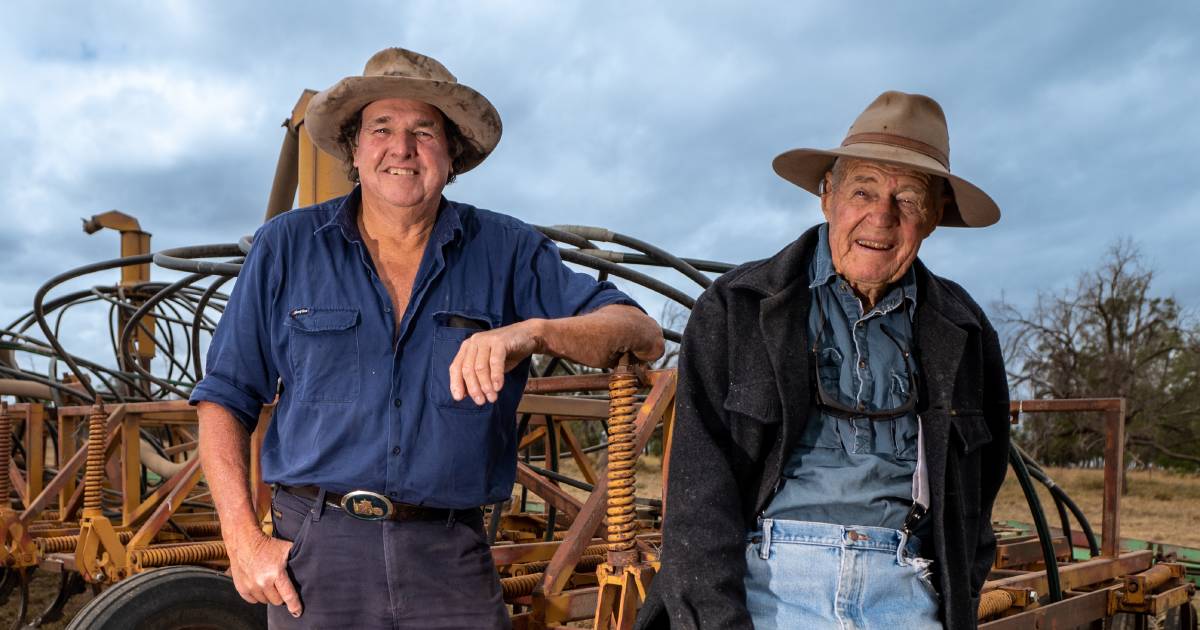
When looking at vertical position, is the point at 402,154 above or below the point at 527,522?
above

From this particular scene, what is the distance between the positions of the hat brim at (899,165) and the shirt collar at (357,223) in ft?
2.42

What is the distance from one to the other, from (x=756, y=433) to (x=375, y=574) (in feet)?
2.70

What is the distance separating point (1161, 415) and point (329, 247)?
2628 centimetres

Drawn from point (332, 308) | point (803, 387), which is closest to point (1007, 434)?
point (803, 387)

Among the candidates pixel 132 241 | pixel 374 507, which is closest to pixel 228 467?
pixel 374 507

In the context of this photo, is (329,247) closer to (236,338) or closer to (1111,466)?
(236,338)

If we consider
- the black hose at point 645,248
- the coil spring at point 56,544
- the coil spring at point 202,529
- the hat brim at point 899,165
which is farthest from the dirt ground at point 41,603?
the hat brim at point 899,165

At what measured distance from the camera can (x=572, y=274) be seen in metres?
2.25

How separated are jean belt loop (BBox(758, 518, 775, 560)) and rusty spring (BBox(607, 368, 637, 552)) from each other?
489mm

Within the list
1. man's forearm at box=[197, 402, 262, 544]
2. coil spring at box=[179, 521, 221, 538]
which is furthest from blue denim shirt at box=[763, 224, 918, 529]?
coil spring at box=[179, 521, 221, 538]

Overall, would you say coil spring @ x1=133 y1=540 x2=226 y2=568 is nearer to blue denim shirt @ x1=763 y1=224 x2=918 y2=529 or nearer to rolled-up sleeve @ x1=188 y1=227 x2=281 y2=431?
rolled-up sleeve @ x1=188 y1=227 x2=281 y2=431

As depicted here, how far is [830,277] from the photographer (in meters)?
1.99

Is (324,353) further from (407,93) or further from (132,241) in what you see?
(132,241)

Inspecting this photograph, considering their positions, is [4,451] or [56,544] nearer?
[56,544]
